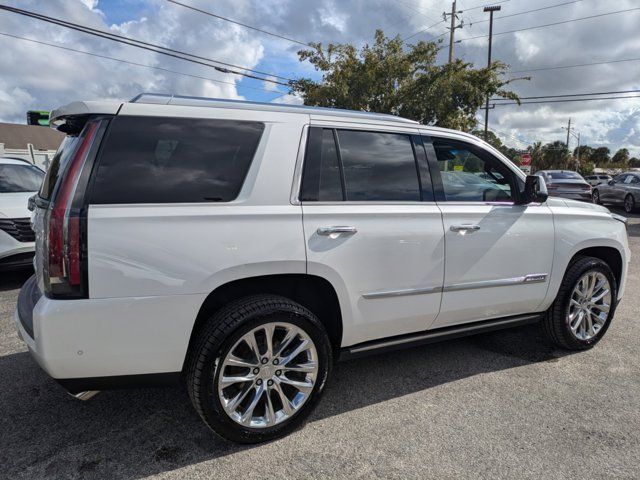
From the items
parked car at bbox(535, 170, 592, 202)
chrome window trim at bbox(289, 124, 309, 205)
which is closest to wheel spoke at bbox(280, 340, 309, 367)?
chrome window trim at bbox(289, 124, 309, 205)

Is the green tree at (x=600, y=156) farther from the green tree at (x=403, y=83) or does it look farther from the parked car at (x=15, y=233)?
the parked car at (x=15, y=233)

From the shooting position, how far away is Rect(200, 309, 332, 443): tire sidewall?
2459 mm

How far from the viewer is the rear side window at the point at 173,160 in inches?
92.6

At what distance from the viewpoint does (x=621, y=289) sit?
4262 millimetres

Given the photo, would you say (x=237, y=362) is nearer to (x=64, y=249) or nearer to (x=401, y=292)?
(x=64, y=249)

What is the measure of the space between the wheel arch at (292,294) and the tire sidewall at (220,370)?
0.65 ft

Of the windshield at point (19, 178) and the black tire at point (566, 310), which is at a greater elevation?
the windshield at point (19, 178)

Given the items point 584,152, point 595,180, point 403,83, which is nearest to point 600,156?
point 584,152

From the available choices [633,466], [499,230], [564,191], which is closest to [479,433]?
[633,466]

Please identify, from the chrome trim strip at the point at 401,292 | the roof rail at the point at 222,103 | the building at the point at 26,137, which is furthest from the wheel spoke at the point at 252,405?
the building at the point at 26,137

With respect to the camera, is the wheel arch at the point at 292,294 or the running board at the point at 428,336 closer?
the wheel arch at the point at 292,294

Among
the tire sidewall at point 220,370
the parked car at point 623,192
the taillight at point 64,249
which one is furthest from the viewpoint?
the parked car at point 623,192

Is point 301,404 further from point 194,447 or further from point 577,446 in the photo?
point 577,446

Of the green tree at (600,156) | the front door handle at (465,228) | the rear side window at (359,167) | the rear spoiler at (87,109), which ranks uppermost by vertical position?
the rear spoiler at (87,109)
